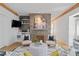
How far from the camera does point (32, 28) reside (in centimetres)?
1332

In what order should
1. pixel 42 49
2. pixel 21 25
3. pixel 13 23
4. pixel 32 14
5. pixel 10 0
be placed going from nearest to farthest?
1. pixel 10 0
2. pixel 42 49
3. pixel 13 23
4. pixel 32 14
5. pixel 21 25

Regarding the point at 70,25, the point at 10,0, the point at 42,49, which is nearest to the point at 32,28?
the point at 70,25

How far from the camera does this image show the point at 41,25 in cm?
1340

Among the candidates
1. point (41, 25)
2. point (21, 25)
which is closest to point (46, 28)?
point (41, 25)

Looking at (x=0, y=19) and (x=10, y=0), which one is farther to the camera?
(x=0, y=19)

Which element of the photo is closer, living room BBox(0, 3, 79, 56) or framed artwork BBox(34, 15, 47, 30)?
living room BBox(0, 3, 79, 56)

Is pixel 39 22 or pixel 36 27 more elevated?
pixel 39 22

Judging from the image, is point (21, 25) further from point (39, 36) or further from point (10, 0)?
point (10, 0)

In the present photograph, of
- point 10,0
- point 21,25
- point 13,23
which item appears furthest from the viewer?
point 21,25

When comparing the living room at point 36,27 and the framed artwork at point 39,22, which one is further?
the framed artwork at point 39,22

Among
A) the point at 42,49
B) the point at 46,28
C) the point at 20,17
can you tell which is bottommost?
the point at 42,49

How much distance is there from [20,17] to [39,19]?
2573 mm

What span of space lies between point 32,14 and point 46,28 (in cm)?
169

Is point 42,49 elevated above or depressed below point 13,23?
below
